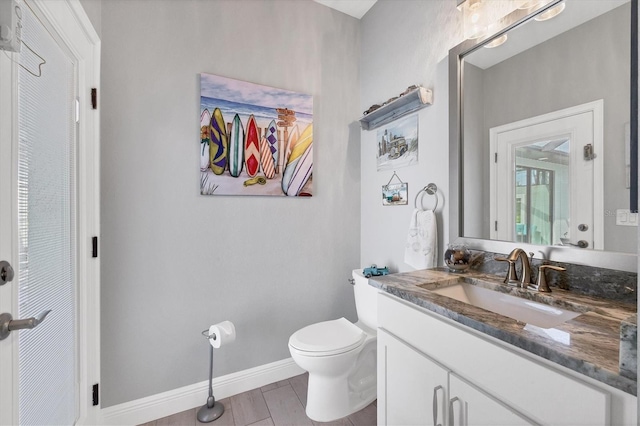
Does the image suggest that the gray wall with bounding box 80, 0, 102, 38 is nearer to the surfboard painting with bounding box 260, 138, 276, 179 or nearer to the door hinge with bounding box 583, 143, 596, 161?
the surfboard painting with bounding box 260, 138, 276, 179

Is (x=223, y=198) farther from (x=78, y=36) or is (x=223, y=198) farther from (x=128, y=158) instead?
(x=78, y=36)

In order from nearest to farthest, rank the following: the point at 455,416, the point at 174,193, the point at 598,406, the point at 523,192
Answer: the point at 598,406
the point at 455,416
the point at 523,192
the point at 174,193

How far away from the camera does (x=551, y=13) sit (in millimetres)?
1115

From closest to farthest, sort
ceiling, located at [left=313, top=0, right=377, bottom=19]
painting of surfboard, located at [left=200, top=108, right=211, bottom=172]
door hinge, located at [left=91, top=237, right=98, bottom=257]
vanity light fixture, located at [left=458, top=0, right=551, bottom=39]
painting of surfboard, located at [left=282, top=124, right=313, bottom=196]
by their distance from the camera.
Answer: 1. vanity light fixture, located at [left=458, top=0, right=551, bottom=39]
2. door hinge, located at [left=91, top=237, right=98, bottom=257]
3. painting of surfboard, located at [left=200, top=108, right=211, bottom=172]
4. painting of surfboard, located at [left=282, top=124, right=313, bottom=196]
5. ceiling, located at [left=313, top=0, right=377, bottom=19]

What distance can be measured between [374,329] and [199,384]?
1161 mm

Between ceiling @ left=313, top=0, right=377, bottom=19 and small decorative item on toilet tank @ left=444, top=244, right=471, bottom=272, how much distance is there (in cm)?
194

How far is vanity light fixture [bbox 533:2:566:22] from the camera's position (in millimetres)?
1087

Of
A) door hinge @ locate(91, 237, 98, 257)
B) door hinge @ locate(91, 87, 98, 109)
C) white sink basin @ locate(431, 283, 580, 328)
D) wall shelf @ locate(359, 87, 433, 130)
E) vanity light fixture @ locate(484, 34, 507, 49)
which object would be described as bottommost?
white sink basin @ locate(431, 283, 580, 328)

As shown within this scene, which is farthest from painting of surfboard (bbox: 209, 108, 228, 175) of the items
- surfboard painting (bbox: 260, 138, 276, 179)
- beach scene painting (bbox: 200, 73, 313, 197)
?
surfboard painting (bbox: 260, 138, 276, 179)

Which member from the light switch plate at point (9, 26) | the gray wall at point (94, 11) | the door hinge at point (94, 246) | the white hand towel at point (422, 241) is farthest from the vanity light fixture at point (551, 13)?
the door hinge at point (94, 246)

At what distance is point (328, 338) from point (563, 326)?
1.14 meters

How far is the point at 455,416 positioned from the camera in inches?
34.5

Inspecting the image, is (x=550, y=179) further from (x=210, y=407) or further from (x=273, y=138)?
(x=210, y=407)

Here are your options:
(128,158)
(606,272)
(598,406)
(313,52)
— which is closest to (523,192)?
(606,272)
